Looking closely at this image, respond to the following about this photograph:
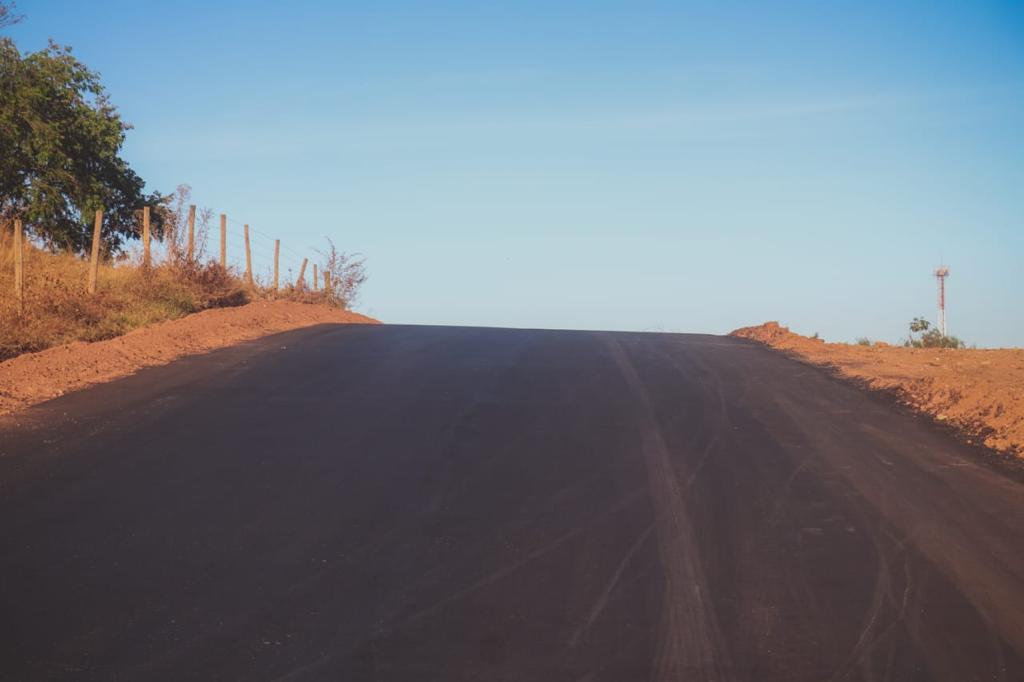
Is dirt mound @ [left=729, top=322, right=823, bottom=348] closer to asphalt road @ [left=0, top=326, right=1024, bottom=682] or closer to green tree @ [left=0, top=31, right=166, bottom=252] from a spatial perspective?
asphalt road @ [left=0, top=326, right=1024, bottom=682]

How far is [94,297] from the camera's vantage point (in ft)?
68.8

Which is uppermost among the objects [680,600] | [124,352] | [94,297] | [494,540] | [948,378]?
[94,297]

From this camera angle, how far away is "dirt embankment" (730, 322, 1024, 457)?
40.8ft

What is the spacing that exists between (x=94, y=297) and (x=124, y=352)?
15.8 ft

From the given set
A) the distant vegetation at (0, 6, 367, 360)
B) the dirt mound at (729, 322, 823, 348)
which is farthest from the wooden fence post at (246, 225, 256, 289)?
the dirt mound at (729, 322, 823, 348)

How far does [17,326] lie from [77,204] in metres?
15.1

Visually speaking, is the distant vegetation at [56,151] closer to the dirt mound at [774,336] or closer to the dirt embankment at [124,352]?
the dirt embankment at [124,352]

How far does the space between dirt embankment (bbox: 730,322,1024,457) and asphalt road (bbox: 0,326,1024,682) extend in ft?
2.17

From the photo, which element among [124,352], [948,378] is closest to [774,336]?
[948,378]

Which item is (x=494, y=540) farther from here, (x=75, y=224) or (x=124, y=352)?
(x=75, y=224)

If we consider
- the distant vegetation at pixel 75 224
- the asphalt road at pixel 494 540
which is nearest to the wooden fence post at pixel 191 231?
the distant vegetation at pixel 75 224

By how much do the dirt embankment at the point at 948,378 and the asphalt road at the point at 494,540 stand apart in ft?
2.17

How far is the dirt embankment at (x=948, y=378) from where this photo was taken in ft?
40.8

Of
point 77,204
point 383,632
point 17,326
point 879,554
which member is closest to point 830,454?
point 879,554
